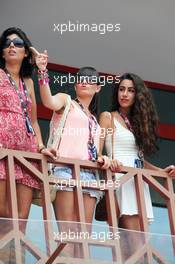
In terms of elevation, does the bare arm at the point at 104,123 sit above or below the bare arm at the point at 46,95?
below

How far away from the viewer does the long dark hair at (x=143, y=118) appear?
552cm


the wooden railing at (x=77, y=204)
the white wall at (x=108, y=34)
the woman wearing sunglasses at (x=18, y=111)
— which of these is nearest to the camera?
the wooden railing at (x=77, y=204)

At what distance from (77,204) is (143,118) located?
718mm

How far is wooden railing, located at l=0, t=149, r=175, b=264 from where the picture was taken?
4605 mm

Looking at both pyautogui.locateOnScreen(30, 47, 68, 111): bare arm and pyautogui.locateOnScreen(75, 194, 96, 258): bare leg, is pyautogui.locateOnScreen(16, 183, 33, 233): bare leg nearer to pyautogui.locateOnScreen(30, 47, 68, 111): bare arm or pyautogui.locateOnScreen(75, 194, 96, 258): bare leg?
pyautogui.locateOnScreen(75, 194, 96, 258): bare leg

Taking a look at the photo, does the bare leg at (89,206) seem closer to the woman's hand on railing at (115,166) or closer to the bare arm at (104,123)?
the woman's hand on railing at (115,166)

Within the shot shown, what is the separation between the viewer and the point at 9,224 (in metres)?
4.70

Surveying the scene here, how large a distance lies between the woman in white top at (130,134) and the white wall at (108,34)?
79.0 inches

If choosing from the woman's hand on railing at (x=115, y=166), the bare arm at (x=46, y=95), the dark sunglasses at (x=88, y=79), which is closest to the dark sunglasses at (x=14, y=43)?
the bare arm at (x=46, y=95)

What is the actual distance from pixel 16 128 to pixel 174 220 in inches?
38.0

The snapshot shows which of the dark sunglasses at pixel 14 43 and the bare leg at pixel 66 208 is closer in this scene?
the bare leg at pixel 66 208

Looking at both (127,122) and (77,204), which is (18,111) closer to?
(77,204)

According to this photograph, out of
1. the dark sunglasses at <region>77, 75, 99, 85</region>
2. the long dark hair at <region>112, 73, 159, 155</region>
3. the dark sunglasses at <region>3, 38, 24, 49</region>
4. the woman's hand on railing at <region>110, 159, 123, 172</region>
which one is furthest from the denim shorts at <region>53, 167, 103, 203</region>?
the dark sunglasses at <region>3, 38, 24, 49</region>

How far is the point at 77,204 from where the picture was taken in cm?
511
